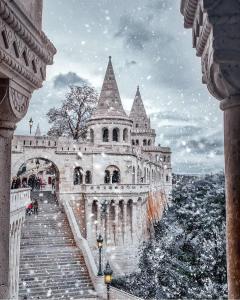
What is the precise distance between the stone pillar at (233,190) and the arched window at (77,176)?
94.2ft

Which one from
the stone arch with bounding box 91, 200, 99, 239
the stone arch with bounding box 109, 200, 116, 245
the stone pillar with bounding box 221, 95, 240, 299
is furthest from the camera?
the stone arch with bounding box 109, 200, 116, 245

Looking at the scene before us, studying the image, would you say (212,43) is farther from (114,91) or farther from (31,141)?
(114,91)

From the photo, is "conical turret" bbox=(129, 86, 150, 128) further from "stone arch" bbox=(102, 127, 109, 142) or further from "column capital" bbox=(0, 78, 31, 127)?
"column capital" bbox=(0, 78, 31, 127)

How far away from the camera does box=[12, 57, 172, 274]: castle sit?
96.4 feet

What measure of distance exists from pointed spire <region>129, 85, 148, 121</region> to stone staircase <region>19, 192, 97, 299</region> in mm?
30126

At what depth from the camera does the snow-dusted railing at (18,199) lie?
1338cm

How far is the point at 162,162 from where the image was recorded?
56.6 m

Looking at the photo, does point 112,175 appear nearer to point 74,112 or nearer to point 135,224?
point 135,224

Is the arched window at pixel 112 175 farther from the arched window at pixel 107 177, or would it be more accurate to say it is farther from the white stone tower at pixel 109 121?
the white stone tower at pixel 109 121

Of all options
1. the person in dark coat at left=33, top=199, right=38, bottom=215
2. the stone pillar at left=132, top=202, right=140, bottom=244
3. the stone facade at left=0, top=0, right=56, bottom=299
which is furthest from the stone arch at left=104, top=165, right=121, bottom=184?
the stone facade at left=0, top=0, right=56, bottom=299

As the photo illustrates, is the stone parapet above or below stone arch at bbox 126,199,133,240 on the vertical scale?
above

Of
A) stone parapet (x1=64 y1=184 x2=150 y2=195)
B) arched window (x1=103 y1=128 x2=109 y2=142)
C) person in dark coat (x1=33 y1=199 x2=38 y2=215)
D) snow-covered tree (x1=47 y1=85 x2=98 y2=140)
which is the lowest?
person in dark coat (x1=33 y1=199 x2=38 y2=215)

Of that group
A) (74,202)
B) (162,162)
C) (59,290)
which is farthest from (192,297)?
(162,162)

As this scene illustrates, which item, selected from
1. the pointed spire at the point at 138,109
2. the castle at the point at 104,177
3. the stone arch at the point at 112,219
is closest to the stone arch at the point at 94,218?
the castle at the point at 104,177
